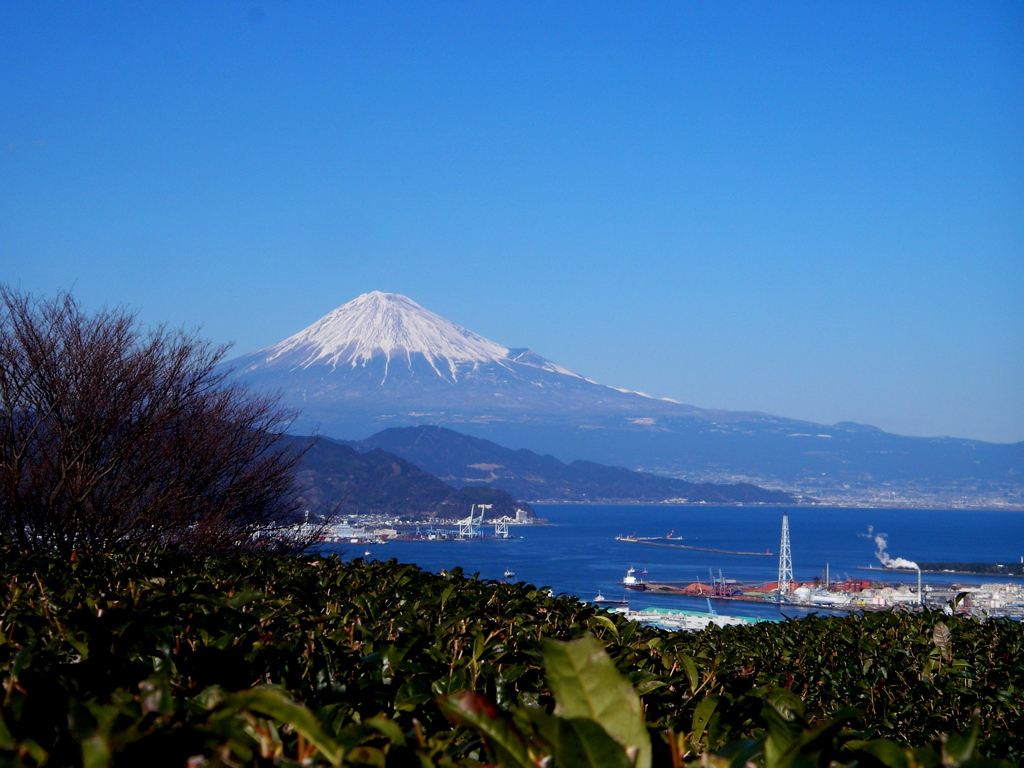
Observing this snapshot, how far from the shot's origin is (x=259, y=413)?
12875 mm

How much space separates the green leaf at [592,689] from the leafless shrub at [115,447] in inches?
355

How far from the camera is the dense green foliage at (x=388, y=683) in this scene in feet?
3.24

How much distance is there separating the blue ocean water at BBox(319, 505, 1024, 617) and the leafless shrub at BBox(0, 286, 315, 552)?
273 cm

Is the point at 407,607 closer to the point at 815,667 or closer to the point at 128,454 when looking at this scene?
the point at 815,667

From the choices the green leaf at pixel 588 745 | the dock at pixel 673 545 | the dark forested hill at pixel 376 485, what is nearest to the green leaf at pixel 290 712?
the green leaf at pixel 588 745

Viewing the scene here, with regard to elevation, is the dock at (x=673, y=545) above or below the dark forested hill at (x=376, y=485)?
below

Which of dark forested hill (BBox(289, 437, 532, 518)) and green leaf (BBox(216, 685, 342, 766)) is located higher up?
green leaf (BBox(216, 685, 342, 766))

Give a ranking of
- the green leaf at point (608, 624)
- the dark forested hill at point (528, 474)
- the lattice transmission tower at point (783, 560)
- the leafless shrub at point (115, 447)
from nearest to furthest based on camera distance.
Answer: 1. the green leaf at point (608, 624)
2. the leafless shrub at point (115, 447)
3. the lattice transmission tower at point (783, 560)
4. the dark forested hill at point (528, 474)

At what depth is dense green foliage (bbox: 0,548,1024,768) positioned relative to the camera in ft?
3.24

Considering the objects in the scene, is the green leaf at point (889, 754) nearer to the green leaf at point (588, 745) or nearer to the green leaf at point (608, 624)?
the green leaf at point (588, 745)

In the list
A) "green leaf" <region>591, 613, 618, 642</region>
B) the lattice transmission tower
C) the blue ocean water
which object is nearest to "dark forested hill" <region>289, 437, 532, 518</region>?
the blue ocean water

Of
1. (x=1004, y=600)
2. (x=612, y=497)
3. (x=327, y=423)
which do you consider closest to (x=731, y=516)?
(x=612, y=497)

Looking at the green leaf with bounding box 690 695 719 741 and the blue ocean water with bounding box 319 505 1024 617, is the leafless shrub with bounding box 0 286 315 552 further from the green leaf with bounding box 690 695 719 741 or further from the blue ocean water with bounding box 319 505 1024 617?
the green leaf with bounding box 690 695 719 741


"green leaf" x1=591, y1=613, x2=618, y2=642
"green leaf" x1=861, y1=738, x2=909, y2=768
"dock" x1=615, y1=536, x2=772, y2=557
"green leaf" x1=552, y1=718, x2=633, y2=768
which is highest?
"green leaf" x1=552, y1=718, x2=633, y2=768
